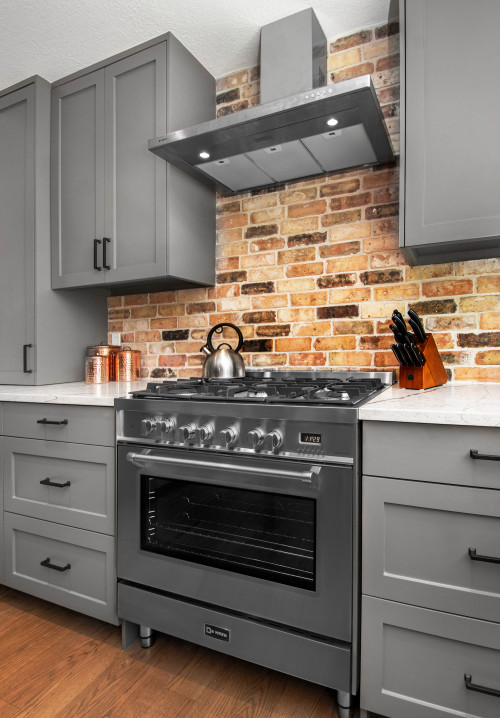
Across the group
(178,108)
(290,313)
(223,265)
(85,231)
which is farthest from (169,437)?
(178,108)

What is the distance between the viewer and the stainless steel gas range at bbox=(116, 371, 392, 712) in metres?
1.27

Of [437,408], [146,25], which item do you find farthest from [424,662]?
[146,25]

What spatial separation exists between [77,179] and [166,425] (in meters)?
1.49

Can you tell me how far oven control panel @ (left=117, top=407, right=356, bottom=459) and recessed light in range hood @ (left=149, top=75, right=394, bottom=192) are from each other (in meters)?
1.09

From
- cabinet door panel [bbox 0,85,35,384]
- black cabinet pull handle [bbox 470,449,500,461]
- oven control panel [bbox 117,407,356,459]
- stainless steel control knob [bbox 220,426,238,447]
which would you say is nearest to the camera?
black cabinet pull handle [bbox 470,449,500,461]

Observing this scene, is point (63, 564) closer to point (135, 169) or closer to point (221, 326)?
point (221, 326)

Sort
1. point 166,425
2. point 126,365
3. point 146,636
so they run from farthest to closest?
point 126,365
point 146,636
point 166,425

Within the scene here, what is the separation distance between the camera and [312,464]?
129cm

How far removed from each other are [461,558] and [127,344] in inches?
80.4

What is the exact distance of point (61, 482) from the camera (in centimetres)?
180

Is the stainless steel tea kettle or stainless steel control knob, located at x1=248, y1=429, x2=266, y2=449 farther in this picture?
the stainless steel tea kettle

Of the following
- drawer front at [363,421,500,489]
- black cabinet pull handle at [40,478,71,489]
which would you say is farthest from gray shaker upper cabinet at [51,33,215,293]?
drawer front at [363,421,500,489]

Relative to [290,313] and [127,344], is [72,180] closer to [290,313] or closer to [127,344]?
[127,344]

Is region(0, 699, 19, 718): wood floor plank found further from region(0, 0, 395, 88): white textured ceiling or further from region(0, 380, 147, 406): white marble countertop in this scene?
region(0, 0, 395, 88): white textured ceiling
